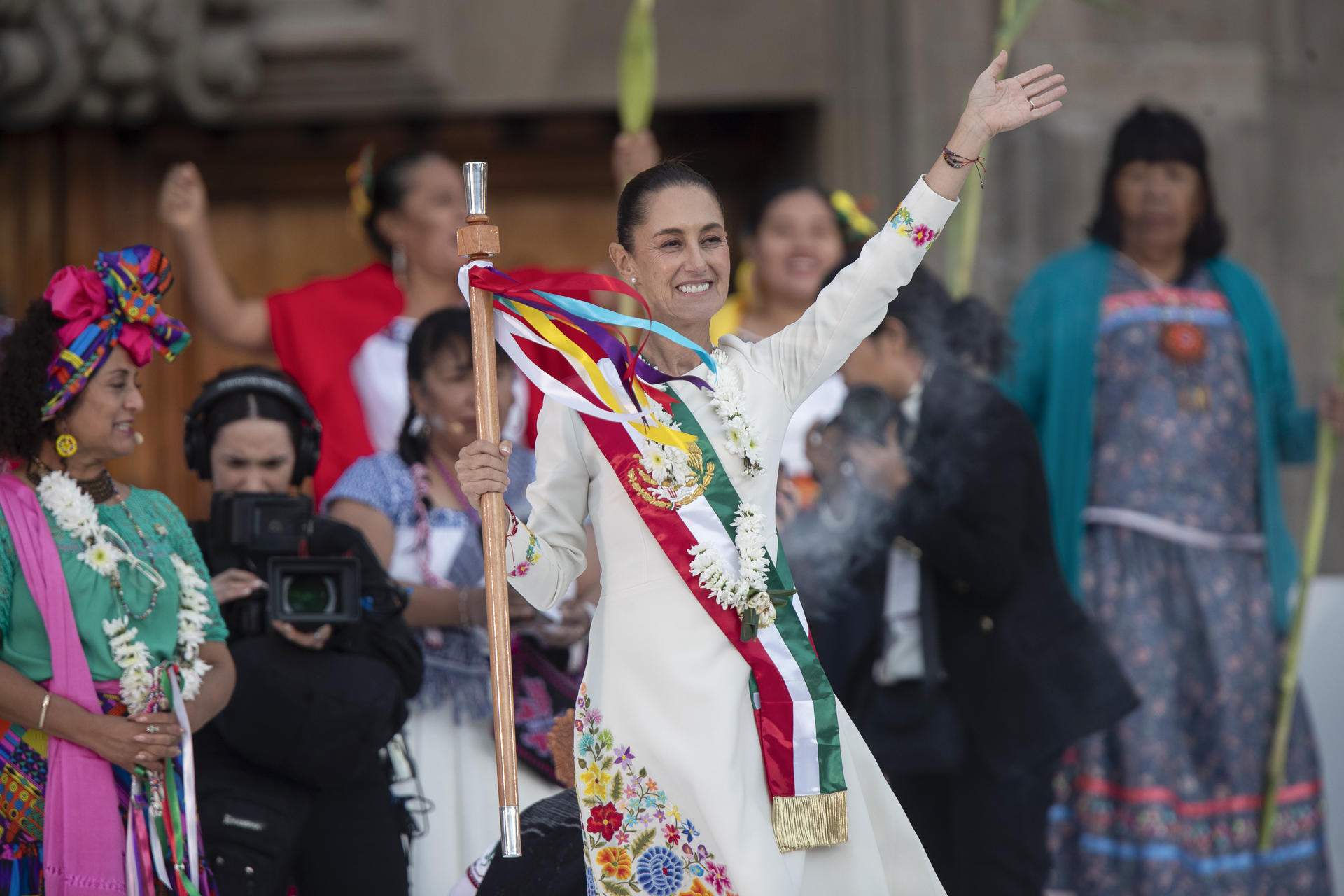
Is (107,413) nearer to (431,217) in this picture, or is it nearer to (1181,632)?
(431,217)

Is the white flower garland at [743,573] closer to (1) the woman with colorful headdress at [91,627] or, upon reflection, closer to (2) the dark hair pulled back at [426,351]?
(1) the woman with colorful headdress at [91,627]

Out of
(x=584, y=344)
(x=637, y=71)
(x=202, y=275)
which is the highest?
(x=637, y=71)

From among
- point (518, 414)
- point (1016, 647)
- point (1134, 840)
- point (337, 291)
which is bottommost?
point (1134, 840)

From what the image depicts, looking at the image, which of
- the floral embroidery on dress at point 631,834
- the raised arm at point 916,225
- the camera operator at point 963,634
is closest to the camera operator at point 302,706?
the floral embroidery on dress at point 631,834

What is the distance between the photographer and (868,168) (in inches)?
254

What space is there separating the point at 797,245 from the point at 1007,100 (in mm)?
2261

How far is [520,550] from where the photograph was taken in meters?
3.21

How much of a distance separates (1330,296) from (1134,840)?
2244 millimetres

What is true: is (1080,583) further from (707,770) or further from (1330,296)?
(707,770)

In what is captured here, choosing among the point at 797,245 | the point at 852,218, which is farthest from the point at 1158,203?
the point at 797,245

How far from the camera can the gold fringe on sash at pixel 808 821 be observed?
309cm

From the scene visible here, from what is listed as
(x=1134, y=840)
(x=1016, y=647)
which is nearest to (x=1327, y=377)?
(x=1134, y=840)

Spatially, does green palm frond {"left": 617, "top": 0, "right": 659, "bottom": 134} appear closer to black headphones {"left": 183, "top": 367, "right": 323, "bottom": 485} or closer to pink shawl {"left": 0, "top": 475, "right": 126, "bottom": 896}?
black headphones {"left": 183, "top": 367, "right": 323, "bottom": 485}

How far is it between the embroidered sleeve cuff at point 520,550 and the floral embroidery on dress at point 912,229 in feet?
2.61
